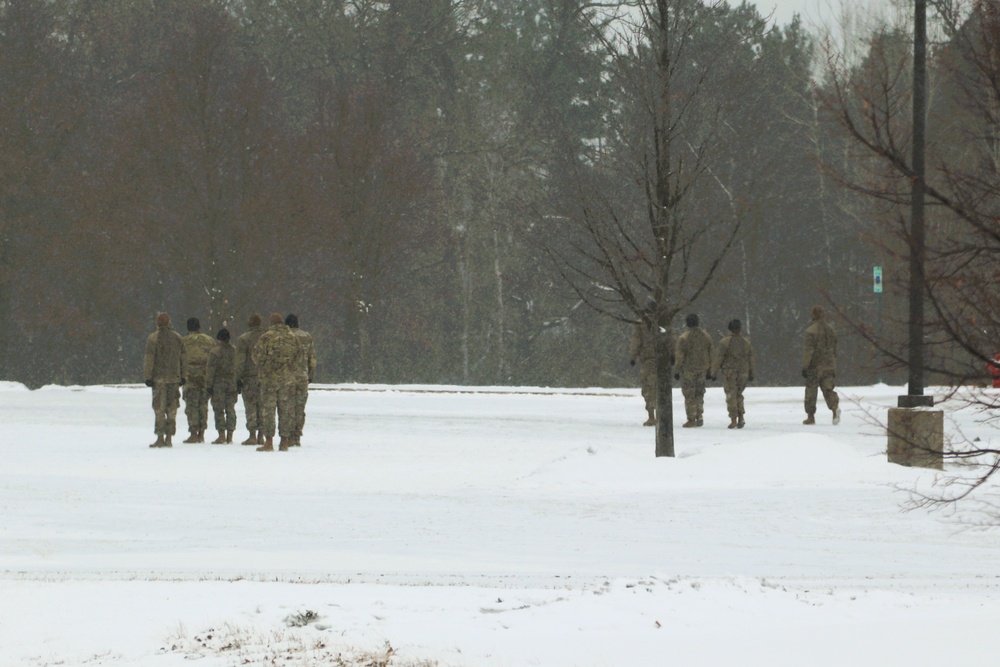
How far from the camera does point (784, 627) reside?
9.02 metres

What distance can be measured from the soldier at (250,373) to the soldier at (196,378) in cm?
60

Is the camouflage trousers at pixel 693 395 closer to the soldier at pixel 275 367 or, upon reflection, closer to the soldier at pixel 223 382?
the soldier at pixel 275 367

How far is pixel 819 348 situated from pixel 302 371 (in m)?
8.99

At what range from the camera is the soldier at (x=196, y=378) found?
2270 centimetres

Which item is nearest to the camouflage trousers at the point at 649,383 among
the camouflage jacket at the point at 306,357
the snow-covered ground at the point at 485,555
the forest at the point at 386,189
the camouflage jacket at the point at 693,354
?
the camouflage jacket at the point at 693,354

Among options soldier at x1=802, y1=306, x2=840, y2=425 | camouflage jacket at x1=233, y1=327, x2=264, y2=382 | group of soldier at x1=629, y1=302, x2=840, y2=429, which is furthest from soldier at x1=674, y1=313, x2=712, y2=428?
camouflage jacket at x1=233, y1=327, x2=264, y2=382

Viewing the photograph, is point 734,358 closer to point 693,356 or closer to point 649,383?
point 693,356

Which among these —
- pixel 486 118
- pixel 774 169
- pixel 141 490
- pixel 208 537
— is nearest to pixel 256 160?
pixel 486 118

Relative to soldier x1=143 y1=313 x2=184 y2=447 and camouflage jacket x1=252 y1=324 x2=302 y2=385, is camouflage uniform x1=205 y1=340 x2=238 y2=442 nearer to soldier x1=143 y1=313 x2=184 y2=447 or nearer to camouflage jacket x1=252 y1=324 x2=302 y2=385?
soldier x1=143 y1=313 x2=184 y2=447

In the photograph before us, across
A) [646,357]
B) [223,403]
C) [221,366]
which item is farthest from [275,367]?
[646,357]

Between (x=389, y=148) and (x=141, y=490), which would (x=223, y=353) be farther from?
(x=389, y=148)

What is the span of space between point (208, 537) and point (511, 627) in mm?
5461

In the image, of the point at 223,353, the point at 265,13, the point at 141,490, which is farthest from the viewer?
the point at 265,13

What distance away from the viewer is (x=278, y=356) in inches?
850
